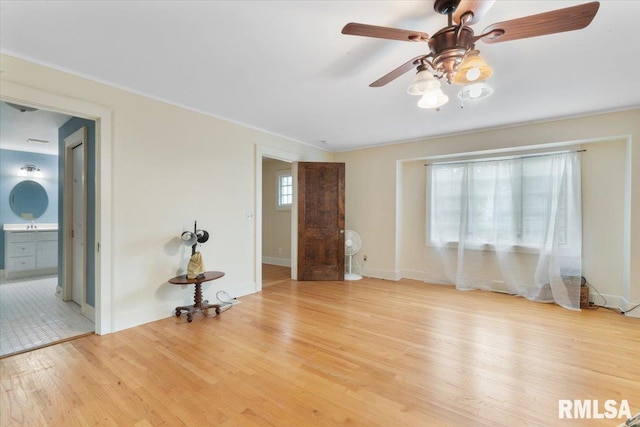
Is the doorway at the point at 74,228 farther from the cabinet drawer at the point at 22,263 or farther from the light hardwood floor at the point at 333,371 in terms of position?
the cabinet drawer at the point at 22,263

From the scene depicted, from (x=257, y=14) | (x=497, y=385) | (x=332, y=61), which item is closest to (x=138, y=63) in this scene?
(x=257, y=14)

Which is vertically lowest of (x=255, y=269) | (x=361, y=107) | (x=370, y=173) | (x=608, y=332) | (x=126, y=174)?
(x=608, y=332)

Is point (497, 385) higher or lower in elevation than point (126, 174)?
lower

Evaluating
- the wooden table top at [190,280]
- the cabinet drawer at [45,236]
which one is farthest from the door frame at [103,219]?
the cabinet drawer at [45,236]

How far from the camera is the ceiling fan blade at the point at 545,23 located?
1.29 meters

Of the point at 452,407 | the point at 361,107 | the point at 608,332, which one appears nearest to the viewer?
the point at 452,407

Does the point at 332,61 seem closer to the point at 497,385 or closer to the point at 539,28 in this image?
the point at 539,28

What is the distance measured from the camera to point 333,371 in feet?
6.84

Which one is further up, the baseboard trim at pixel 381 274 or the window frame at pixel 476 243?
the window frame at pixel 476 243

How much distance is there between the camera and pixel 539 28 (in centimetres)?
144

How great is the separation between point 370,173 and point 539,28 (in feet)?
12.7

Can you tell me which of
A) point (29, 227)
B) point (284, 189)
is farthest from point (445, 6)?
point (29, 227)

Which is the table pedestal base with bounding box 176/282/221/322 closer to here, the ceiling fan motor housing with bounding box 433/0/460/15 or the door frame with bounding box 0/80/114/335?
the door frame with bounding box 0/80/114/335

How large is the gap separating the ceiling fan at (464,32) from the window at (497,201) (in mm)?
2992
